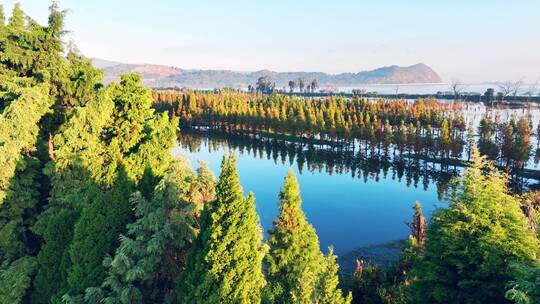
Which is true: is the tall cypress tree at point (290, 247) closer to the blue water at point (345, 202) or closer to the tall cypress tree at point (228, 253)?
the tall cypress tree at point (228, 253)

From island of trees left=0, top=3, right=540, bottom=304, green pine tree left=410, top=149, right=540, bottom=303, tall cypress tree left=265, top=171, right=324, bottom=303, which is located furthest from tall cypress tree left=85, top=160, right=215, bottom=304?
green pine tree left=410, top=149, right=540, bottom=303

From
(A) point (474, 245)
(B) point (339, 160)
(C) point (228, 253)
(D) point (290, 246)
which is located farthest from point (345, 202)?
(C) point (228, 253)

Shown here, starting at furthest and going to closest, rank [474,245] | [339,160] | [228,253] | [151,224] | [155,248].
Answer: [339,160]
[151,224]
[155,248]
[474,245]
[228,253]

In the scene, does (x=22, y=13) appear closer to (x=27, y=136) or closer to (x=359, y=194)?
(x=27, y=136)

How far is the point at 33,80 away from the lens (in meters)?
26.9

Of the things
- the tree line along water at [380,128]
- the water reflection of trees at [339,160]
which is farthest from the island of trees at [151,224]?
the water reflection of trees at [339,160]

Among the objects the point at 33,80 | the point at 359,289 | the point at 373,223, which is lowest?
the point at 373,223

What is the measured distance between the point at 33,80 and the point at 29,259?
40.2 ft

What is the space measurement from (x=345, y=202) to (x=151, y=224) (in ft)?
142

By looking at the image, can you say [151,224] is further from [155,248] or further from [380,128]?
[380,128]

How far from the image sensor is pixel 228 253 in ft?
45.6

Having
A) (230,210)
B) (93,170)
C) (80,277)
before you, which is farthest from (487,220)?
(93,170)

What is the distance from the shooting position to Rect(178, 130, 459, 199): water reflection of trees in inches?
2785

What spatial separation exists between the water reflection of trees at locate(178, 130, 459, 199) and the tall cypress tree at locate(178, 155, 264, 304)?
170 feet
